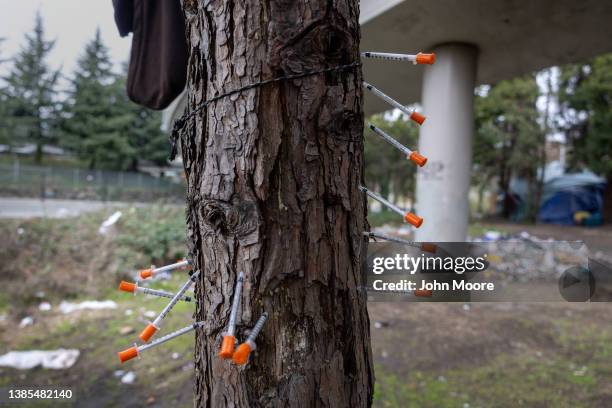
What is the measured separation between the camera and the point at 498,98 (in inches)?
513

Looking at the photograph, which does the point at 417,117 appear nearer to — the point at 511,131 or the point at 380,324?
the point at 380,324

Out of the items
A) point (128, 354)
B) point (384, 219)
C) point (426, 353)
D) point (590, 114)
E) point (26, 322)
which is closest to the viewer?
point (128, 354)

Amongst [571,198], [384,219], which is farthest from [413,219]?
[571,198]

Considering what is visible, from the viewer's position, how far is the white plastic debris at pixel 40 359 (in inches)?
124

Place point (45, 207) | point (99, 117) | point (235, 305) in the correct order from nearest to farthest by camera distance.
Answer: point (235, 305) < point (45, 207) < point (99, 117)

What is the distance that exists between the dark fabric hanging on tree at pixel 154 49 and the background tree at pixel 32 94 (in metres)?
17.1

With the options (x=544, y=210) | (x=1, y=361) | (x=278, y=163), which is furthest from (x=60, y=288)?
(x=544, y=210)

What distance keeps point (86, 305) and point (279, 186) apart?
4668 mm

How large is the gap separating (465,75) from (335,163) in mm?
4164

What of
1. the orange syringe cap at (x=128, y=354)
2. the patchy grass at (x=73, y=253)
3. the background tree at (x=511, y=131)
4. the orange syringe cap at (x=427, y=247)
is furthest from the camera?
the background tree at (x=511, y=131)

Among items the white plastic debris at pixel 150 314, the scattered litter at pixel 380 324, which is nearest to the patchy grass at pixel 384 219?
the scattered litter at pixel 380 324

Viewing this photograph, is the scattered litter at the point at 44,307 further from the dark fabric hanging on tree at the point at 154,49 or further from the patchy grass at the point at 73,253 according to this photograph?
the dark fabric hanging on tree at the point at 154,49

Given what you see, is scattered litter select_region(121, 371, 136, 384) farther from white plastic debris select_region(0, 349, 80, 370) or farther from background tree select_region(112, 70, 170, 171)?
background tree select_region(112, 70, 170, 171)

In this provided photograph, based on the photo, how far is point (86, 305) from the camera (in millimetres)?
4473
